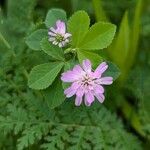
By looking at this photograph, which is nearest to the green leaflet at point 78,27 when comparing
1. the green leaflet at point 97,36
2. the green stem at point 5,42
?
the green leaflet at point 97,36

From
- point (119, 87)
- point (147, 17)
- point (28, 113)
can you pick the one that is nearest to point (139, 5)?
point (147, 17)

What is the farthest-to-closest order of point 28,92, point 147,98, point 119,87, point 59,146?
point 119,87
point 147,98
point 28,92
point 59,146

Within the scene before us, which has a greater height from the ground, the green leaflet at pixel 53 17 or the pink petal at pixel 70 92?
the green leaflet at pixel 53 17

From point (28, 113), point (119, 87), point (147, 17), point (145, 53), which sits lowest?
point (28, 113)

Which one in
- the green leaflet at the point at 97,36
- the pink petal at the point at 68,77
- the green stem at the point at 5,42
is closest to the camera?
the pink petal at the point at 68,77

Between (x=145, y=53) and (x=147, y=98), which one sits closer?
(x=147, y=98)

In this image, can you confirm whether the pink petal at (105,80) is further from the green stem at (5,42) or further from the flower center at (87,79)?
the green stem at (5,42)

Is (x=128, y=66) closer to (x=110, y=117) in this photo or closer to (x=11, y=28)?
(x=110, y=117)

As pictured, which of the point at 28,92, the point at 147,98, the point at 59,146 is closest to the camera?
the point at 59,146
